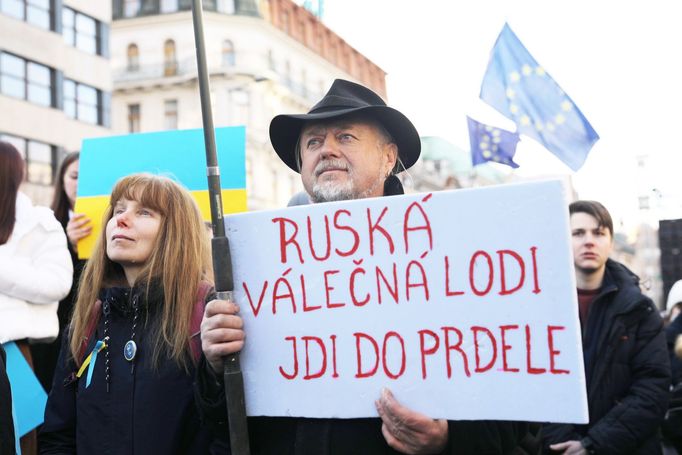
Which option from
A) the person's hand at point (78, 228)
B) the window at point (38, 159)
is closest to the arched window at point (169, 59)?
the window at point (38, 159)

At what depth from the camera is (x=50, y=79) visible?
28.2m

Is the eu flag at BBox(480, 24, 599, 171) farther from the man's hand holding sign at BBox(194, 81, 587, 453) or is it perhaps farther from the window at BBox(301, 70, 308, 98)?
the window at BBox(301, 70, 308, 98)

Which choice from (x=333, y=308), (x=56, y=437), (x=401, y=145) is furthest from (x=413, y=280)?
(x=56, y=437)

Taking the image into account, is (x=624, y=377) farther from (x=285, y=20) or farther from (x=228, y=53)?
(x=285, y=20)

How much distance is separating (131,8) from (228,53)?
5.78m

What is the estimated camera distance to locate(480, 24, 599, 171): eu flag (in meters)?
5.20

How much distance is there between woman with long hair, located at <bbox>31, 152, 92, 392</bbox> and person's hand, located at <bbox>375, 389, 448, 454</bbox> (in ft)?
7.28

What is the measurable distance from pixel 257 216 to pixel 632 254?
4102 inches

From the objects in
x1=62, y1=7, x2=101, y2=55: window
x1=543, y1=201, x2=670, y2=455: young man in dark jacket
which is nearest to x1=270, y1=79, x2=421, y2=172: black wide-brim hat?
x1=543, y1=201, x2=670, y2=455: young man in dark jacket

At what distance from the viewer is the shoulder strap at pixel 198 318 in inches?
102

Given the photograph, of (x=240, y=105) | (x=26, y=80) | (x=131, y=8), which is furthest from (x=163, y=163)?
(x=131, y=8)

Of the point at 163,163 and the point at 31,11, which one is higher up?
the point at 31,11

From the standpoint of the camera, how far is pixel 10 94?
2608 centimetres

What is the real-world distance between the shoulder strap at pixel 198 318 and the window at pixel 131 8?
42.2m
